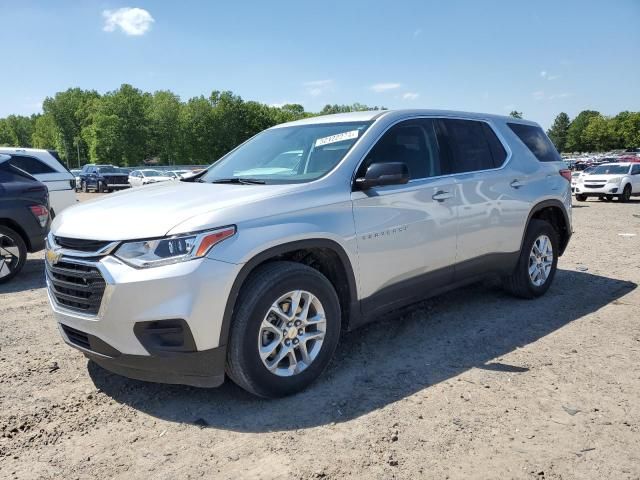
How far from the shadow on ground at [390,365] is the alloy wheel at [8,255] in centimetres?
364

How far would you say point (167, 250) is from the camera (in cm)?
286

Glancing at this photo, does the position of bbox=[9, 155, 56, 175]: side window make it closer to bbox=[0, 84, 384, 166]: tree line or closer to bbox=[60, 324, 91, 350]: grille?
bbox=[60, 324, 91, 350]: grille

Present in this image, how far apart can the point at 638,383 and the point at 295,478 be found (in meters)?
2.46

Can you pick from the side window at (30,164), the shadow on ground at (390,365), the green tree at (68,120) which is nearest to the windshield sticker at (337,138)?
the shadow on ground at (390,365)

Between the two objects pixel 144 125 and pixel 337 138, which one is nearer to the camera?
pixel 337 138

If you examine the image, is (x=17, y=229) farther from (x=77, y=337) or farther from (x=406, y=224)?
(x=406, y=224)

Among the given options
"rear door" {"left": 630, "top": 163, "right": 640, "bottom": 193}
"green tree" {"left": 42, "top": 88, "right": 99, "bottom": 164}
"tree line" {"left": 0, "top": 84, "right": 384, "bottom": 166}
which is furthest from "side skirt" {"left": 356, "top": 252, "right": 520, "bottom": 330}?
"green tree" {"left": 42, "top": 88, "right": 99, "bottom": 164}

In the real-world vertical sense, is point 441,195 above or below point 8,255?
above

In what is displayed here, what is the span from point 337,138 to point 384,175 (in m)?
0.66

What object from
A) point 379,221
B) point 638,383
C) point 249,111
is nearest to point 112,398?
point 379,221

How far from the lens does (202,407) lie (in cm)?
322

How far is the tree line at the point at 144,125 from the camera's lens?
84.0m

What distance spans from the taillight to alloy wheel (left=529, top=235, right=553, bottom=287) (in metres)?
6.08

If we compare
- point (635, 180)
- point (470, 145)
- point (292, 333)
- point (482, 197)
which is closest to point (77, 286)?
point (292, 333)
